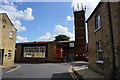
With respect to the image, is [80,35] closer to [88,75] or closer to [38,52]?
[38,52]

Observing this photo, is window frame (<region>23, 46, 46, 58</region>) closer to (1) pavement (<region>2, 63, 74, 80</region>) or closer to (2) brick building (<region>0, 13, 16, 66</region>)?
(2) brick building (<region>0, 13, 16, 66</region>)

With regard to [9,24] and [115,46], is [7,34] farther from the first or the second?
[115,46]

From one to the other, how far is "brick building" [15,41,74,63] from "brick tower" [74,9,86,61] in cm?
778

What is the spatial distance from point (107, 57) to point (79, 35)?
1123 inches

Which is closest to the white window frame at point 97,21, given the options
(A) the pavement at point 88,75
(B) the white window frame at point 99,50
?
(B) the white window frame at point 99,50

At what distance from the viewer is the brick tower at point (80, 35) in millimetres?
35438

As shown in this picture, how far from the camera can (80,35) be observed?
36312 mm

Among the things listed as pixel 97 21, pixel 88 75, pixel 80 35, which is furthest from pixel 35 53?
pixel 88 75

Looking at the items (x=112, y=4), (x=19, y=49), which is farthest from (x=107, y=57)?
(x=19, y=49)

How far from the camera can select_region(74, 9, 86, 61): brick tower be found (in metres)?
35.4

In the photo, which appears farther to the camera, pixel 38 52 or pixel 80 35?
pixel 80 35

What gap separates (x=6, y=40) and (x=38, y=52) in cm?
1151

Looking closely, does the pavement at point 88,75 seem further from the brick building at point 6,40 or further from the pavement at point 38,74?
the brick building at point 6,40

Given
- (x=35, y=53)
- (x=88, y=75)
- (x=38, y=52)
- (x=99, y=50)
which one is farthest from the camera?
(x=35, y=53)
